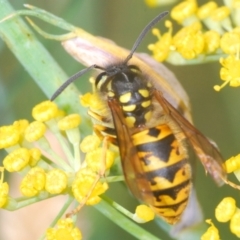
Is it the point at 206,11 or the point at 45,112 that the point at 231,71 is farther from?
the point at 45,112

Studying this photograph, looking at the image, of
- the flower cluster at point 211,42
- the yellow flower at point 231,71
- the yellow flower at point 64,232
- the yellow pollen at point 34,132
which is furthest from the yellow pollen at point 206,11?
the yellow flower at point 64,232

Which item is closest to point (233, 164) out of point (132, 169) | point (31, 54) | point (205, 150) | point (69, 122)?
point (205, 150)

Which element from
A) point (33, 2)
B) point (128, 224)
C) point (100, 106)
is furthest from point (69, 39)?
point (33, 2)

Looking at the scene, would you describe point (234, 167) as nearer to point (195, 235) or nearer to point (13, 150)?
point (195, 235)

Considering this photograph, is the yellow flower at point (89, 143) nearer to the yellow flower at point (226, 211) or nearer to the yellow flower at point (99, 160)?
the yellow flower at point (99, 160)

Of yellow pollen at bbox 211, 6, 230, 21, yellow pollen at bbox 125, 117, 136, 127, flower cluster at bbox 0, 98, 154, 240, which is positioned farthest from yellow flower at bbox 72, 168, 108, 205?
yellow pollen at bbox 211, 6, 230, 21

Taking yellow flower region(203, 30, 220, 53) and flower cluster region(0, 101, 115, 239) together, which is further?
yellow flower region(203, 30, 220, 53)

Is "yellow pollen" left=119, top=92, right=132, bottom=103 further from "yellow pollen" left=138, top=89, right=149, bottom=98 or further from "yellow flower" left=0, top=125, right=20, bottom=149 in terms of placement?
"yellow flower" left=0, top=125, right=20, bottom=149
